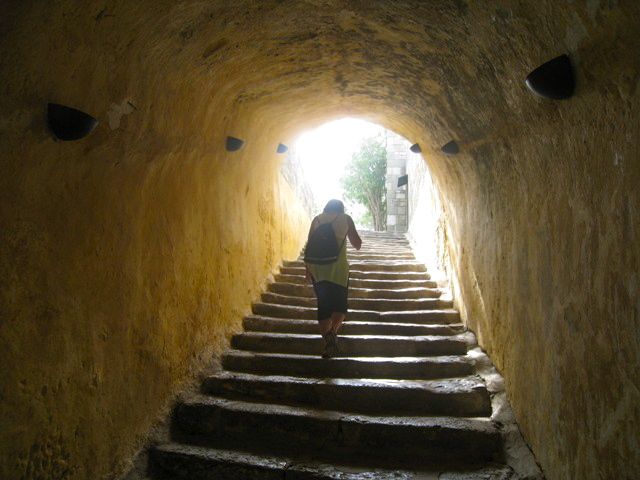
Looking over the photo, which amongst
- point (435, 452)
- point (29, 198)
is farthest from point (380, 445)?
point (29, 198)

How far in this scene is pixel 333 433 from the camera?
3.47 meters

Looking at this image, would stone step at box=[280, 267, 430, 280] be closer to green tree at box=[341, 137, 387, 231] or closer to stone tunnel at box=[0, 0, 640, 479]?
stone tunnel at box=[0, 0, 640, 479]

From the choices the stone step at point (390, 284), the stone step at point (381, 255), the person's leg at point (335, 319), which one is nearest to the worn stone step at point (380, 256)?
the stone step at point (381, 255)

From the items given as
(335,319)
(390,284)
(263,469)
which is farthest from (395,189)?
(263,469)

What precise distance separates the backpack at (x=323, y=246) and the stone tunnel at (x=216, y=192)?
101 centimetres

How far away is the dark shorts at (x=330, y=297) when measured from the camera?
14.1ft

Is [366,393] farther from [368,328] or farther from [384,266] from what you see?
[384,266]

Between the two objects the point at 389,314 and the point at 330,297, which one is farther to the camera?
the point at 389,314

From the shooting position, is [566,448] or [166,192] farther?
[166,192]

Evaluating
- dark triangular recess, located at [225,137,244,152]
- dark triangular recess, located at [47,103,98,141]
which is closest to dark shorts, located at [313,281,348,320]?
dark triangular recess, located at [225,137,244,152]

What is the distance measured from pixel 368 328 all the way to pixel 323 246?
114 cm

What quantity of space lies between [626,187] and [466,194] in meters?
3.00

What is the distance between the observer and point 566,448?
2.42 m

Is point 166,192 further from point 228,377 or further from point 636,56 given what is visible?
point 636,56
